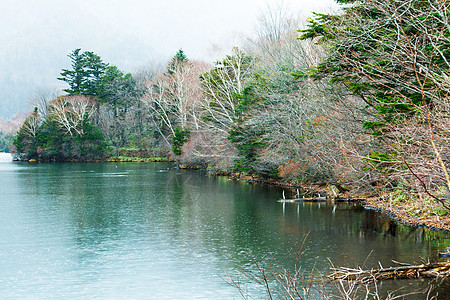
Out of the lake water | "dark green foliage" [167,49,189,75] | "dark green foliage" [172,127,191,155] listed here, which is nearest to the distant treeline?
"dark green foliage" [172,127,191,155]

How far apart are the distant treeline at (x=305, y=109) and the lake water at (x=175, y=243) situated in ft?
6.78

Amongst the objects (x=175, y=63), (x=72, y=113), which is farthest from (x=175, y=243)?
(x=72, y=113)

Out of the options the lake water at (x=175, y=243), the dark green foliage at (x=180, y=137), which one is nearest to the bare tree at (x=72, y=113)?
the dark green foliage at (x=180, y=137)

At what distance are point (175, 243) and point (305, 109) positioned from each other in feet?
46.3

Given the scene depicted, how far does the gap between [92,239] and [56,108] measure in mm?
56458

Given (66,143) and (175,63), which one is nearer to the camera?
(175,63)

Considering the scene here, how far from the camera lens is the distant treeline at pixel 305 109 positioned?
968 centimetres

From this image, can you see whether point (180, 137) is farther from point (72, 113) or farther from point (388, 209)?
point (388, 209)

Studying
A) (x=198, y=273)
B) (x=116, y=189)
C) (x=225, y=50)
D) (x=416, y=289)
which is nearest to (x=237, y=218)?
(x=198, y=273)

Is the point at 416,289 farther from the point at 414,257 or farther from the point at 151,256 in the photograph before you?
the point at 151,256

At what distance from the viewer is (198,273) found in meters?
11.9

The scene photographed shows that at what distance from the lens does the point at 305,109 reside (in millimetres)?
26172

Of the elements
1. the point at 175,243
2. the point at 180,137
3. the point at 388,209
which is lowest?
the point at 175,243

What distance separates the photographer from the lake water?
11172 millimetres
